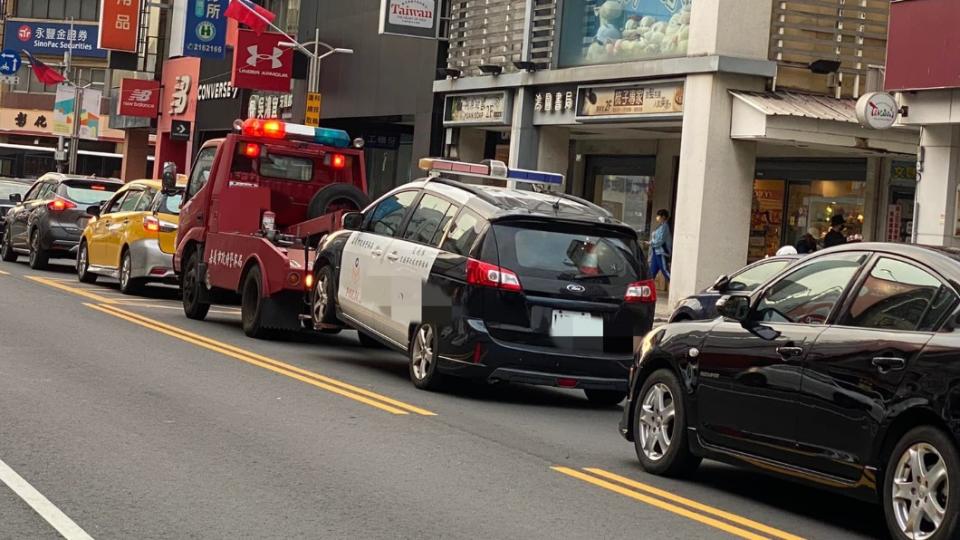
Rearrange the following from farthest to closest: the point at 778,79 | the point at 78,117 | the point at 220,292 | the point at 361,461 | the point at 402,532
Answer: the point at 78,117 → the point at 778,79 → the point at 220,292 → the point at 361,461 → the point at 402,532

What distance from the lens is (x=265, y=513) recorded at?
25.2ft

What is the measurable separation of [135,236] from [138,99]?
3567 cm

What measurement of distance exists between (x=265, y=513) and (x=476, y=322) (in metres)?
5.13

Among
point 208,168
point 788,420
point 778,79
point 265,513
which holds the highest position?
point 778,79

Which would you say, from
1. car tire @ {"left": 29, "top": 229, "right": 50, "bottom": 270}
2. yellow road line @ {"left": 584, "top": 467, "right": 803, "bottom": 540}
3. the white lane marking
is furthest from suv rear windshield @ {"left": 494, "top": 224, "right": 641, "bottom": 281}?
car tire @ {"left": 29, "top": 229, "right": 50, "bottom": 270}

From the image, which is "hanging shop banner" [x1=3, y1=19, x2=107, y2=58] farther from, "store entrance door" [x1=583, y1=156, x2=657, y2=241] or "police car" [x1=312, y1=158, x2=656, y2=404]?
"police car" [x1=312, y1=158, x2=656, y2=404]

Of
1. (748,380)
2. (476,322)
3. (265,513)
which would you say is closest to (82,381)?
(476,322)

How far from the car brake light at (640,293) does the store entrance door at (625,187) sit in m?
17.3

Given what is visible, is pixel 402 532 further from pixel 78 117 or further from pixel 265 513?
pixel 78 117

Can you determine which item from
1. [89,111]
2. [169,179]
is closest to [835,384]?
[169,179]

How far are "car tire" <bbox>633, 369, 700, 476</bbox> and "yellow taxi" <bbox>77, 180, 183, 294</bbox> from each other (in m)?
12.8

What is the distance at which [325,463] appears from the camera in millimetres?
9227

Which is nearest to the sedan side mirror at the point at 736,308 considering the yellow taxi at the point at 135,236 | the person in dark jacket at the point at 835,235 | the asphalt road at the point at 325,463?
the asphalt road at the point at 325,463

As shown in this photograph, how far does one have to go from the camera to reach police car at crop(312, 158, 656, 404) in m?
12.7
